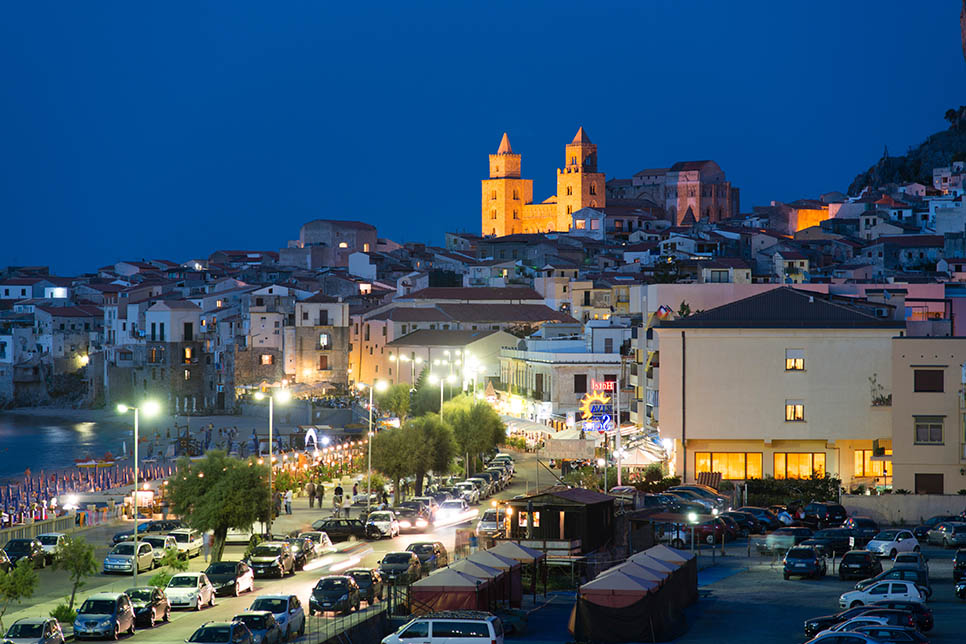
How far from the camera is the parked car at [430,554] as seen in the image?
28.6 m

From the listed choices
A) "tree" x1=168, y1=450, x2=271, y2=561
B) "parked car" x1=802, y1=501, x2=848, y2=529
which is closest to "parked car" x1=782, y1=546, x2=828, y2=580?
"parked car" x1=802, y1=501, x2=848, y2=529

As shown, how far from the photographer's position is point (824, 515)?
3672 centimetres

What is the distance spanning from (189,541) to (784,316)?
838 inches

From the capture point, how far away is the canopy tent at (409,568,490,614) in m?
22.7

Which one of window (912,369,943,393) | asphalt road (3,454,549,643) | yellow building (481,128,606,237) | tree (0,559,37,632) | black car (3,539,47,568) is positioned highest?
yellow building (481,128,606,237)

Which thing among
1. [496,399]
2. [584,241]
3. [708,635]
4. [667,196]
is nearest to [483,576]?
[708,635]

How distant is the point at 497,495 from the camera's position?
145 ft

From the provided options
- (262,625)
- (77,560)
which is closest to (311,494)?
(77,560)

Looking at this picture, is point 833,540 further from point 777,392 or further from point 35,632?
point 35,632

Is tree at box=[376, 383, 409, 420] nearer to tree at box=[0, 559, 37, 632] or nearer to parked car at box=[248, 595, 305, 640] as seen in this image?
tree at box=[0, 559, 37, 632]

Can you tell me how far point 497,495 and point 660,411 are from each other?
5739 mm

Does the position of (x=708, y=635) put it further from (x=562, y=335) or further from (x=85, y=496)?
(x=562, y=335)

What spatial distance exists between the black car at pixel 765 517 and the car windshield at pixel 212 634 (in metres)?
18.3

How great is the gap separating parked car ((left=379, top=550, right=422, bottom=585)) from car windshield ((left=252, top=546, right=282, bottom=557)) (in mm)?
2129
